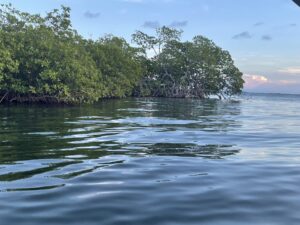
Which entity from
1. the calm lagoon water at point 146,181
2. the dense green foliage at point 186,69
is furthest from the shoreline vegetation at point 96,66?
the calm lagoon water at point 146,181

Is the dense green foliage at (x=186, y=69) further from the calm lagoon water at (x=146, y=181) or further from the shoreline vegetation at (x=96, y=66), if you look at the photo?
the calm lagoon water at (x=146, y=181)

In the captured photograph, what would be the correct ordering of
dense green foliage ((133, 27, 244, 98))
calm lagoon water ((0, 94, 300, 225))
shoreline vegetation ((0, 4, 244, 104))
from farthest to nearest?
dense green foliage ((133, 27, 244, 98)) < shoreline vegetation ((0, 4, 244, 104)) < calm lagoon water ((0, 94, 300, 225))

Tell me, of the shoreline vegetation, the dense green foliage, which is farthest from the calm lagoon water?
the dense green foliage

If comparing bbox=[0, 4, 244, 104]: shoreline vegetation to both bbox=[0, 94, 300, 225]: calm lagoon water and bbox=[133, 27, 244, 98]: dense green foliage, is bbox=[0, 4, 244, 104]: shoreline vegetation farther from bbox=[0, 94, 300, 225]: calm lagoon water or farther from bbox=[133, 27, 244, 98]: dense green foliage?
bbox=[0, 94, 300, 225]: calm lagoon water

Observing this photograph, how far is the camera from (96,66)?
130 ft

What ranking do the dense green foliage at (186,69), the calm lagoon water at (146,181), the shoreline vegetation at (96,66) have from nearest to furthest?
the calm lagoon water at (146,181)
the shoreline vegetation at (96,66)
the dense green foliage at (186,69)

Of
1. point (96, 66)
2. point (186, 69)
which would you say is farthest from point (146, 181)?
point (186, 69)

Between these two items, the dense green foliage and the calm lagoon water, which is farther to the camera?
the dense green foliage

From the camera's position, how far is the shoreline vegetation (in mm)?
25578

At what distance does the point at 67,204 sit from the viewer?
4.33 m

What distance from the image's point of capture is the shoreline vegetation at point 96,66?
25578 mm

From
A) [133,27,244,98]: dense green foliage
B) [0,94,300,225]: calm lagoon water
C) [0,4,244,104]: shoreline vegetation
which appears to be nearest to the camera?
[0,94,300,225]: calm lagoon water

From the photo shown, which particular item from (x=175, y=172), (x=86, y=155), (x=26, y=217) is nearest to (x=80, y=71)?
(x=86, y=155)

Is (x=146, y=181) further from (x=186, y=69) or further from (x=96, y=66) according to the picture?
(x=186, y=69)
